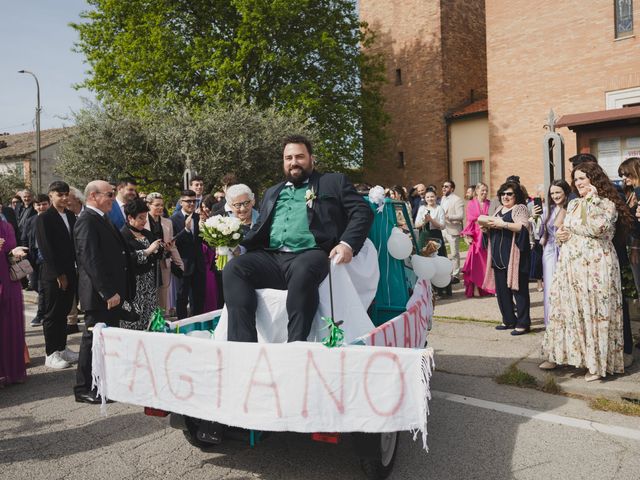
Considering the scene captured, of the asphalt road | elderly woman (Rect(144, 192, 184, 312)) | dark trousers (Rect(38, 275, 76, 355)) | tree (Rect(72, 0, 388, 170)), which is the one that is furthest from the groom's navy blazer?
tree (Rect(72, 0, 388, 170))

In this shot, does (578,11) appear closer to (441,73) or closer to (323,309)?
(441,73)

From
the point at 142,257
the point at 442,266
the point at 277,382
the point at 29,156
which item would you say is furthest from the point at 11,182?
the point at 277,382

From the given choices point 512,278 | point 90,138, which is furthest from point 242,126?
point 512,278

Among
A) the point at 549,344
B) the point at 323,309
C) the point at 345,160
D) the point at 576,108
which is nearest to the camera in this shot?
the point at 323,309

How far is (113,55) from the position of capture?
83.5 feet

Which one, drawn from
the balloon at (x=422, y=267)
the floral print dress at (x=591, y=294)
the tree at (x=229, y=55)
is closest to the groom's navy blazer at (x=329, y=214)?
the balloon at (x=422, y=267)

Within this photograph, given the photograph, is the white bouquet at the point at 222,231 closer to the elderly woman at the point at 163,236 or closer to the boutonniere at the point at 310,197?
the boutonniere at the point at 310,197

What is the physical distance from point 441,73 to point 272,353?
28.9 meters

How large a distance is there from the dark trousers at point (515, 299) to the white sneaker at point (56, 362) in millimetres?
5763

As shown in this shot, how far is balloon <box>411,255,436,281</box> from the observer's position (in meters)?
5.33

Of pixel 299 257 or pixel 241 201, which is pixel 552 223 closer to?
pixel 241 201

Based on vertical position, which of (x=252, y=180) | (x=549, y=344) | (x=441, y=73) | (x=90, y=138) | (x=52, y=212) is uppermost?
(x=441, y=73)

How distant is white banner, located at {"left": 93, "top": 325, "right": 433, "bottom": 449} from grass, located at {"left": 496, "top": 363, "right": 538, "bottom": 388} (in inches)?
108

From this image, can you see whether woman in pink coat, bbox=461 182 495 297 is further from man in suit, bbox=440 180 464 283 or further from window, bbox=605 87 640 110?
window, bbox=605 87 640 110
